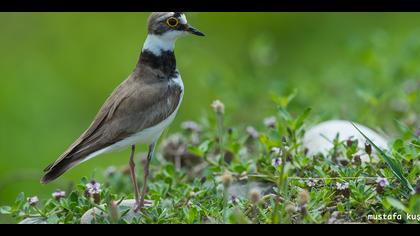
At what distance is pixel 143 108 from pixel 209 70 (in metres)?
4.58

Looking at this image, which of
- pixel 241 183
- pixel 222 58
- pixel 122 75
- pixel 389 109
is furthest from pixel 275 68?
pixel 241 183

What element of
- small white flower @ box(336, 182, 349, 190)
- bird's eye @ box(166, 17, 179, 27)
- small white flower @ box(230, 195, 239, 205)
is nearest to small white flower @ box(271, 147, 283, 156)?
small white flower @ box(230, 195, 239, 205)

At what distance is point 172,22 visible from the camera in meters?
5.77

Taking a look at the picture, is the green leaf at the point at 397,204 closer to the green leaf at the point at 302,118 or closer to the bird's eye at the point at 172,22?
the green leaf at the point at 302,118

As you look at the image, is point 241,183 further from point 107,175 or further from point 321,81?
point 321,81

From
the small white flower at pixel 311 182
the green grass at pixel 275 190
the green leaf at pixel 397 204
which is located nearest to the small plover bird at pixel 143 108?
the green grass at pixel 275 190

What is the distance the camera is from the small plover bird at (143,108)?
517 cm

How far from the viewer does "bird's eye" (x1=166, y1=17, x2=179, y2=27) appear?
5746mm

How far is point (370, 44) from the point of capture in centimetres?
866

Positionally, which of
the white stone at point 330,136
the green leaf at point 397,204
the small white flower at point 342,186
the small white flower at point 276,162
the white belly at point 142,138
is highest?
the white stone at point 330,136

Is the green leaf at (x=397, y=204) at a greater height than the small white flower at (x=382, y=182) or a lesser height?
lesser

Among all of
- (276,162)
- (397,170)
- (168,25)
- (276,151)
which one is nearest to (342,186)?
(397,170)

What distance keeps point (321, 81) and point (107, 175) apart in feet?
10.8

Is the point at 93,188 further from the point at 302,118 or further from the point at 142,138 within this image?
the point at 302,118
